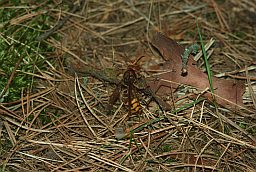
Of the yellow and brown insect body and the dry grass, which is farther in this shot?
the yellow and brown insect body

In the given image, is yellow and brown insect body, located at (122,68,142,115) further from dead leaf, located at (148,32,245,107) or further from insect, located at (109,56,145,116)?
dead leaf, located at (148,32,245,107)

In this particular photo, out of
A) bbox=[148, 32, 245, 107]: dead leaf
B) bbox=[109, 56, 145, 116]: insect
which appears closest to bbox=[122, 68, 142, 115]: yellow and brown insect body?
bbox=[109, 56, 145, 116]: insect

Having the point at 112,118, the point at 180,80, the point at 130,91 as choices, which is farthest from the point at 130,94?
the point at 180,80

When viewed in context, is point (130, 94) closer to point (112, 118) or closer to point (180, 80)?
point (112, 118)

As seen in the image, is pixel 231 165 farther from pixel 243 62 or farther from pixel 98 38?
pixel 98 38

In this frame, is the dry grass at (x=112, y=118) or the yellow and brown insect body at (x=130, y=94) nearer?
the dry grass at (x=112, y=118)

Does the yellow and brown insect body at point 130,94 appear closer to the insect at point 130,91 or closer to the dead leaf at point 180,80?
the insect at point 130,91

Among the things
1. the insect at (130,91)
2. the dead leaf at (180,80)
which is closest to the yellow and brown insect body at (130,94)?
the insect at (130,91)
